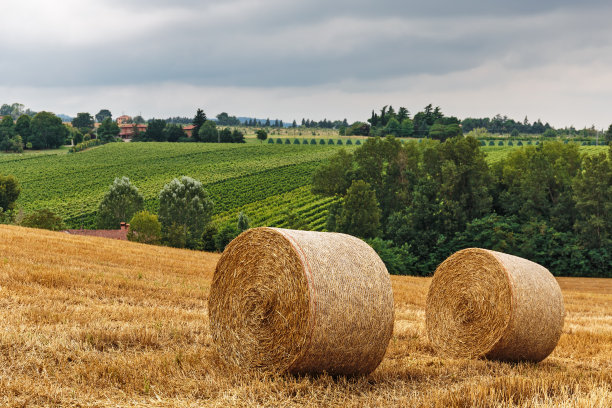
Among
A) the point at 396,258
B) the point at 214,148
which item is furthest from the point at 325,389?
the point at 214,148

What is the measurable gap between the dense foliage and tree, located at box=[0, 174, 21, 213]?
3996 centimetres

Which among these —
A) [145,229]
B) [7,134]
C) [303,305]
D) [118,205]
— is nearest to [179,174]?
[118,205]

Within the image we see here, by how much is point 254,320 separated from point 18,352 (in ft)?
9.03

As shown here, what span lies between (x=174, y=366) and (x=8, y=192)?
74.5 metres

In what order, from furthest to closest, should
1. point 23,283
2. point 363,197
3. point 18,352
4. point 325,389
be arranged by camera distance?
point 363,197
point 23,283
point 18,352
point 325,389

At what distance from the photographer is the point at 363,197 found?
52.0 metres

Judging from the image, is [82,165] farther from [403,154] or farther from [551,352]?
[551,352]

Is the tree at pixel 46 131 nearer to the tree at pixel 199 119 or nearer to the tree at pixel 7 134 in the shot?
the tree at pixel 7 134

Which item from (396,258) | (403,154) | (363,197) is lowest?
(396,258)

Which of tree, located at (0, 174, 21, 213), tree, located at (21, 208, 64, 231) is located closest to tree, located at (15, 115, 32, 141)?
tree, located at (0, 174, 21, 213)

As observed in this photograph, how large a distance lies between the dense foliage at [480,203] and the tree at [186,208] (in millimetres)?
17827

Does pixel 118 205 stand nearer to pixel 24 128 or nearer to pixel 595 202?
pixel 595 202

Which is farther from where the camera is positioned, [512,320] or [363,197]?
[363,197]

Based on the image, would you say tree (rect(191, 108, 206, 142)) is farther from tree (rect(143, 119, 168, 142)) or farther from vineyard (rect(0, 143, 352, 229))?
vineyard (rect(0, 143, 352, 229))
